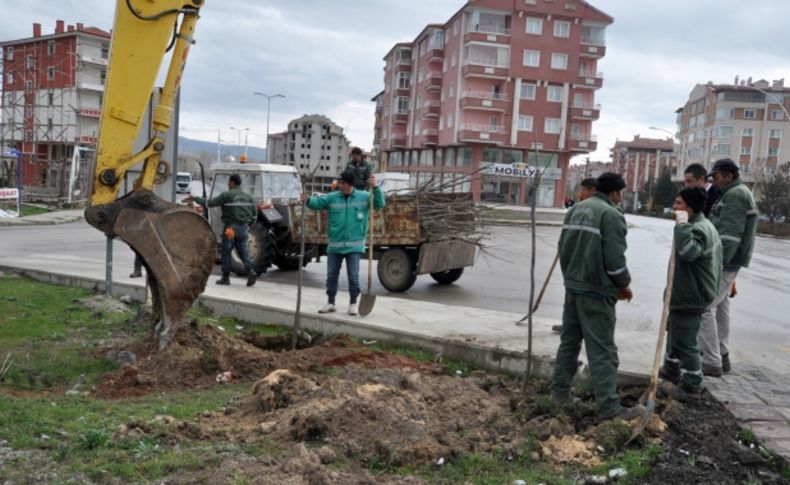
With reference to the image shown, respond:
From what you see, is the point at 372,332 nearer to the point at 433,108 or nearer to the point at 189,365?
the point at 189,365

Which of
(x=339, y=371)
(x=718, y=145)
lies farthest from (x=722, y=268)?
(x=718, y=145)

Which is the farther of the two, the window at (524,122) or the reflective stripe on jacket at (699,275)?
the window at (524,122)

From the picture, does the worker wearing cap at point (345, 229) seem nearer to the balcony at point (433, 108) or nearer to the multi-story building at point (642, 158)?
the balcony at point (433, 108)

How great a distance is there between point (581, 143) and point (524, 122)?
498cm

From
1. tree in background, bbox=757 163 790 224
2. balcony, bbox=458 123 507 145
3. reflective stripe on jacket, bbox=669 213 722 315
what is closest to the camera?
reflective stripe on jacket, bbox=669 213 722 315

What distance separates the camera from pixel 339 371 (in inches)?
249

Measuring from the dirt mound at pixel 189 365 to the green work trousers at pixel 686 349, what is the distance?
11.7 ft

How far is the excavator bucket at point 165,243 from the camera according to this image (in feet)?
20.6

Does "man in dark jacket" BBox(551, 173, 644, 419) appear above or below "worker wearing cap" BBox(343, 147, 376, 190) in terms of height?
below

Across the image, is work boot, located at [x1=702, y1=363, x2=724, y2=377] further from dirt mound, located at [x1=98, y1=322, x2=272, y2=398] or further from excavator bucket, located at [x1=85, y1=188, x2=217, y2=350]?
excavator bucket, located at [x1=85, y1=188, x2=217, y2=350]

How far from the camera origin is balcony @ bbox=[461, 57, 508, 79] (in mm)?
56531

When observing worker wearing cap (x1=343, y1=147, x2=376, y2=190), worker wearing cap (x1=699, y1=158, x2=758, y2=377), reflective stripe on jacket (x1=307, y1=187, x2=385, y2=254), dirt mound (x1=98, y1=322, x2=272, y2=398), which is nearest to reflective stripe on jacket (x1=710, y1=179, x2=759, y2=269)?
worker wearing cap (x1=699, y1=158, x2=758, y2=377)

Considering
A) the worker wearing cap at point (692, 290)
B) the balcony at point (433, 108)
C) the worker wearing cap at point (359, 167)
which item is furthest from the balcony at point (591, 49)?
the worker wearing cap at point (692, 290)

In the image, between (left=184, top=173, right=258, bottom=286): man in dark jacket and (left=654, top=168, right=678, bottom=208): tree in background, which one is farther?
(left=654, top=168, right=678, bottom=208): tree in background
